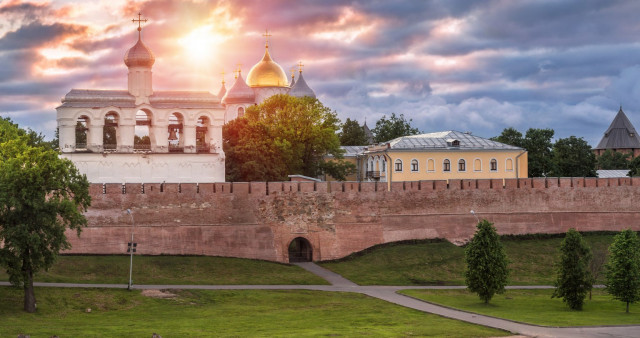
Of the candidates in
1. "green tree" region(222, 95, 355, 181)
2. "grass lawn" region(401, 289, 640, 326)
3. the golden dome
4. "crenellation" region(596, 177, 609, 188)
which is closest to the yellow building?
"green tree" region(222, 95, 355, 181)

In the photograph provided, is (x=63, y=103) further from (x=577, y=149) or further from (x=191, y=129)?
(x=577, y=149)

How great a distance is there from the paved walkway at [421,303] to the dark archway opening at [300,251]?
1002mm

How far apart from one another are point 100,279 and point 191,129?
15804 mm

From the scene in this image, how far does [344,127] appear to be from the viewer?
3147 inches

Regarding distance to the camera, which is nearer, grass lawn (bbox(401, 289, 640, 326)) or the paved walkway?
the paved walkway

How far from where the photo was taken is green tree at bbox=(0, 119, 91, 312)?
32688 millimetres

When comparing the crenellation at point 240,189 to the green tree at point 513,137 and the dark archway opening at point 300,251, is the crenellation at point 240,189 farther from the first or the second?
the green tree at point 513,137

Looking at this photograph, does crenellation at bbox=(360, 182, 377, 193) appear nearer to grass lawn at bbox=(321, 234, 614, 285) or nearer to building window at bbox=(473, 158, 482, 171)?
grass lawn at bbox=(321, 234, 614, 285)

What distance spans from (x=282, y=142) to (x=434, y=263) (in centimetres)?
1573

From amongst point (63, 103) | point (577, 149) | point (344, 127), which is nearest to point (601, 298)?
point (63, 103)

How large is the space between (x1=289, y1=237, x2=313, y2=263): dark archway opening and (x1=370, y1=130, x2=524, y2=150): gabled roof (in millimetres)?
12292

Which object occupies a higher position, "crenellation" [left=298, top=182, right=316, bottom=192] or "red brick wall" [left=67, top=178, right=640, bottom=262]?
"crenellation" [left=298, top=182, right=316, bottom=192]

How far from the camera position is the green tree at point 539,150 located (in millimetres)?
70000

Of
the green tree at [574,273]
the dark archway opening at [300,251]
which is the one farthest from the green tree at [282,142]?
the green tree at [574,273]
